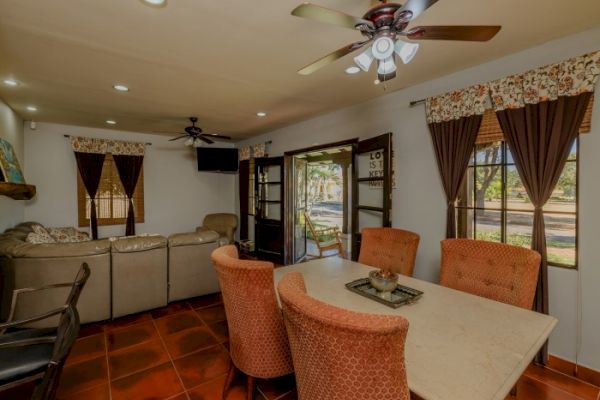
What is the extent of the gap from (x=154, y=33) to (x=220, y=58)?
0.53 meters

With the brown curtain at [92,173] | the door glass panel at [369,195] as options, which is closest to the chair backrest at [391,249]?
the door glass panel at [369,195]

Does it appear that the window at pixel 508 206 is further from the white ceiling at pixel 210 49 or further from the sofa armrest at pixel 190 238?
the sofa armrest at pixel 190 238

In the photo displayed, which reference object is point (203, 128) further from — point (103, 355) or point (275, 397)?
point (275, 397)

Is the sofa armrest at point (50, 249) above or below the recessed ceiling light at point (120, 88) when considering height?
below

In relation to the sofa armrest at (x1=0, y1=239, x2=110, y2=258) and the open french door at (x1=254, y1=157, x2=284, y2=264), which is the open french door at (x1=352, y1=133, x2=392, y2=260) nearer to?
the open french door at (x1=254, y1=157, x2=284, y2=264)

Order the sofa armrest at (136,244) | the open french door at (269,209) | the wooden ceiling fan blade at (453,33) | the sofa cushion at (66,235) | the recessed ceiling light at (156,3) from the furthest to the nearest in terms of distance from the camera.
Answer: the open french door at (269,209) → the sofa cushion at (66,235) → the sofa armrest at (136,244) → the recessed ceiling light at (156,3) → the wooden ceiling fan blade at (453,33)

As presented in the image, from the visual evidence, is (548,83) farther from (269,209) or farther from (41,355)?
(269,209)

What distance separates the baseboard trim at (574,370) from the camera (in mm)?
1953

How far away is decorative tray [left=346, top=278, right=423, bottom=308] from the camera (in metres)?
1.52

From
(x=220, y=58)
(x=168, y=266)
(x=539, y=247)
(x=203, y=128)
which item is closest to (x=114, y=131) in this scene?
(x=203, y=128)

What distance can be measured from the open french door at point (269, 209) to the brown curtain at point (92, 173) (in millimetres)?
2900

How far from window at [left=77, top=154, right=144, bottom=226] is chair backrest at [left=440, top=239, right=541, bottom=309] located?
223 inches

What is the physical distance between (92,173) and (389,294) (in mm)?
5636

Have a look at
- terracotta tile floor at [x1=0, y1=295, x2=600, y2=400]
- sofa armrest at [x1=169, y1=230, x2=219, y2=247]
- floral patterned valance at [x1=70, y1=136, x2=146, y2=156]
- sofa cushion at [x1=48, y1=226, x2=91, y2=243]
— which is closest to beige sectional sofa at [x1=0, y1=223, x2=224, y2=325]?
sofa armrest at [x1=169, y1=230, x2=219, y2=247]
